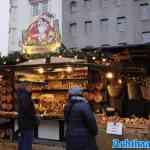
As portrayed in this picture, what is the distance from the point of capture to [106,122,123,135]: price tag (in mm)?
9250

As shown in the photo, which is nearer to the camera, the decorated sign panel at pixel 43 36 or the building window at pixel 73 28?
the decorated sign panel at pixel 43 36

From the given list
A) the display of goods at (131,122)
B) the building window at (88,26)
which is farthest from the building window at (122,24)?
the display of goods at (131,122)

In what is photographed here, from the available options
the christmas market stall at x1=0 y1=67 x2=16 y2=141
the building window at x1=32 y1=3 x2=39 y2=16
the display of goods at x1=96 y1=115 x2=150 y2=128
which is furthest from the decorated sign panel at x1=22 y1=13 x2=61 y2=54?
the building window at x1=32 y1=3 x2=39 y2=16

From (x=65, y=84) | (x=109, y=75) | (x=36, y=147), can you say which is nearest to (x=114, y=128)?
(x=36, y=147)

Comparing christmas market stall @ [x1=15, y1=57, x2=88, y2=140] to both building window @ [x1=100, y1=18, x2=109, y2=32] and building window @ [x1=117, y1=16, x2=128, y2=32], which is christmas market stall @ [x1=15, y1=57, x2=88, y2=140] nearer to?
building window @ [x1=117, y1=16, x2=128, y2=32]

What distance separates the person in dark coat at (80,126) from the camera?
21.4 ft

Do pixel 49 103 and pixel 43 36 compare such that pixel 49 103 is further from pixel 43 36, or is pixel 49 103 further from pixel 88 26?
pixel 88 26

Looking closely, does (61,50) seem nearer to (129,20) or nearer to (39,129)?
(39,129)

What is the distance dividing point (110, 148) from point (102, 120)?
769mm

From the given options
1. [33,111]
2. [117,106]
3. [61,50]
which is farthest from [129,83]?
[33,111]

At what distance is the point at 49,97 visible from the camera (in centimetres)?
1337

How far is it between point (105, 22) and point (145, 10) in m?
3.97

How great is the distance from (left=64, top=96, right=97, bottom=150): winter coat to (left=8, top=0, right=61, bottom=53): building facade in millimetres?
38159

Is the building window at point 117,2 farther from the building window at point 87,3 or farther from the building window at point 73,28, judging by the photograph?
the building window at point 73,28
